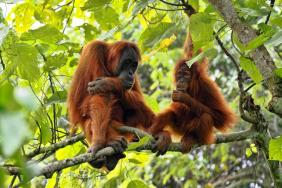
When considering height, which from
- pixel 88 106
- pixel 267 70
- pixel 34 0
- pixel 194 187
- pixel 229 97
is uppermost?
pixel 34 0

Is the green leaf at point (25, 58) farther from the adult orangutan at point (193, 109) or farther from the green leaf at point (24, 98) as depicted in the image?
the green leaf at point (24, 98)

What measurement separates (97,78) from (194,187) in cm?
433

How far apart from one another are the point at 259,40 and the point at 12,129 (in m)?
1.41

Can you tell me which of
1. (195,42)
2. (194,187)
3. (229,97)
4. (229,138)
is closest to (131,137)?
(229,138)

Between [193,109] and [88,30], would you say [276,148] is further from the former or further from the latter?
[88,30]

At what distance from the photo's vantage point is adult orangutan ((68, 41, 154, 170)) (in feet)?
10.5

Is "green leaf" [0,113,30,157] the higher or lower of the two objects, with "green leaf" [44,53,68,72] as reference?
higher

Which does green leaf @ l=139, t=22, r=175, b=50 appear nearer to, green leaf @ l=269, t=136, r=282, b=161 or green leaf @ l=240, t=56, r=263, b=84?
green leaf @ l=240, t=56, r=263, b=84

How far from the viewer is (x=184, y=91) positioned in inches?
153

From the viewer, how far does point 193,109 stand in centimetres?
373

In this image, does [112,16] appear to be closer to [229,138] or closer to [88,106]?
[88,106]

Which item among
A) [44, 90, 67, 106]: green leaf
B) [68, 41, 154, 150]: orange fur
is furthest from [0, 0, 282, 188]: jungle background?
[68, 41, 154, 150]: orange fur

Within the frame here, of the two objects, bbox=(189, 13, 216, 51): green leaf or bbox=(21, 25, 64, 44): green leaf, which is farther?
bbox=(21, 25, 64, 44): green leaf

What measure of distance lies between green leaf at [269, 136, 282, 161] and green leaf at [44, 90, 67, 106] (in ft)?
4.86
